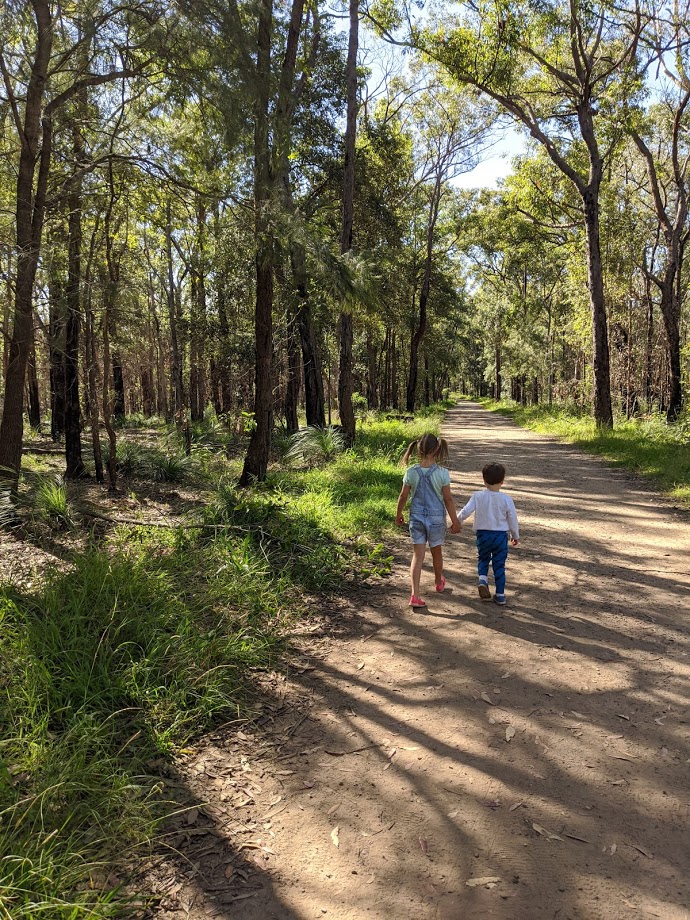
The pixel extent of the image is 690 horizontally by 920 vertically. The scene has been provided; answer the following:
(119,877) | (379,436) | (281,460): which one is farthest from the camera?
(379,436)

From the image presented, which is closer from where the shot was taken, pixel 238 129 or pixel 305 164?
pixel 238 129

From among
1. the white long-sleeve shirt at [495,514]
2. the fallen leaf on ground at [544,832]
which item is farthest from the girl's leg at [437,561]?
the fallen leaf on ground at [544,832]

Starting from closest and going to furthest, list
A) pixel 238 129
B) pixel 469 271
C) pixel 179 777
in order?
pixel 179 777 → pixel 238 129 → pixel 469 271

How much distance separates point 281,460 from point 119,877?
10223 mm

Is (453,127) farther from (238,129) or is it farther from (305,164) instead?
(238,129)

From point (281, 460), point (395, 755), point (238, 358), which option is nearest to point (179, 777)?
point (395, 755)

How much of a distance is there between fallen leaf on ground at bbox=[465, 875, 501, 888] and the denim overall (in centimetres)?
290

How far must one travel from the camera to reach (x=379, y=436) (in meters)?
15.3

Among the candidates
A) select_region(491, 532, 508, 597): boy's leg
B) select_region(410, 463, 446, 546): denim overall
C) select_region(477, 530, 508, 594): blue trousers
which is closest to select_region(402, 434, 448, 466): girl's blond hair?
select_region(410, 463, 446, 546): denim overall

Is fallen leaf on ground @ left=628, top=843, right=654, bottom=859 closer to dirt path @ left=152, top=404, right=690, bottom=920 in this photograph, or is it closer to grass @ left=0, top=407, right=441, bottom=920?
dirt path @ left=152, top=404, right=690, bottom=920

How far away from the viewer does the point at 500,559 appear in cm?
483

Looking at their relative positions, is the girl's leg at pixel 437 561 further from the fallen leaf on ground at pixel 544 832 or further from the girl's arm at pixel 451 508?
the fallen leaf on ground at pixel 544 832

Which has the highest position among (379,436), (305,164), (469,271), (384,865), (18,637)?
(469,271)

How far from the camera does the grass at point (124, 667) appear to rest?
87.4 inches
